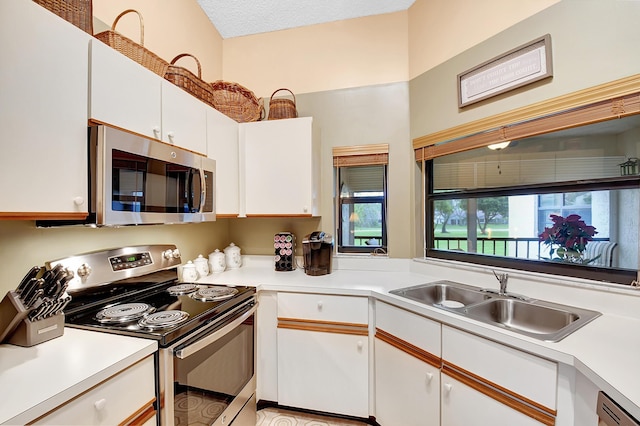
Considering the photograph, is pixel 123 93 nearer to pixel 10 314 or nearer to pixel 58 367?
pixel 10 314

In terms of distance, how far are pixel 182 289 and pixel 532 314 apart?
1987mm

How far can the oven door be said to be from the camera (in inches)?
46.1

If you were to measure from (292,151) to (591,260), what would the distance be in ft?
6.34

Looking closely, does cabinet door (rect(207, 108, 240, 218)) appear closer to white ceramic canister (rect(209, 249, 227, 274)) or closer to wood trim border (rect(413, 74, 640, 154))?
white ceramic canister (rect(209, 249, 227, 274))

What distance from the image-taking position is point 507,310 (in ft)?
5.22

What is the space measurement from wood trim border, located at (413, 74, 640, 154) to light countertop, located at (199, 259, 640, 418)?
3.20 feet

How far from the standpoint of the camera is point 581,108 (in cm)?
145

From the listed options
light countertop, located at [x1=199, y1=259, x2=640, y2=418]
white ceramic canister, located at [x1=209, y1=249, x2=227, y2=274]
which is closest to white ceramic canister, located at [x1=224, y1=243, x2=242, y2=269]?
white ceramic canister, located at [x1=209, y1=249, x2=227, y2=274]

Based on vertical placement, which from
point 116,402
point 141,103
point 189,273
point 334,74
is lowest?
point 116,402

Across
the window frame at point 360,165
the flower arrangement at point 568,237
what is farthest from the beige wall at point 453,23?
the flower arrangement at point 568,237

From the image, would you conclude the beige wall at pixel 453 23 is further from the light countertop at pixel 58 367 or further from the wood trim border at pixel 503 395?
the light countertop at pixel 58 367

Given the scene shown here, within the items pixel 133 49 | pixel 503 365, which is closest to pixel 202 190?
pixel 133 49

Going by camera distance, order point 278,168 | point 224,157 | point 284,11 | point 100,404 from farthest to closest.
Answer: point 284,11, point 278,168, point 224,157, point 100,404

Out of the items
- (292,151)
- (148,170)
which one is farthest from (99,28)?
(292,151)
